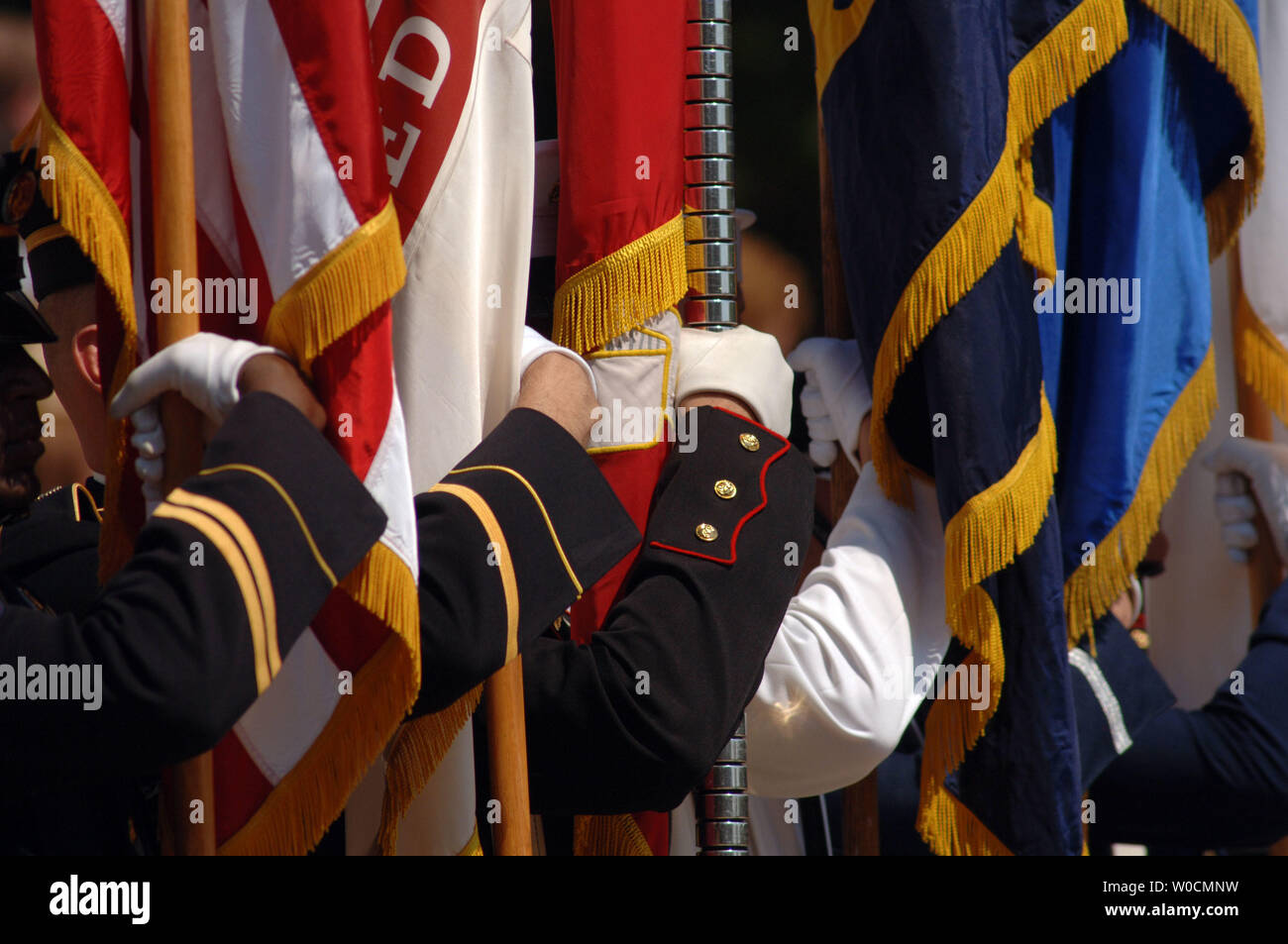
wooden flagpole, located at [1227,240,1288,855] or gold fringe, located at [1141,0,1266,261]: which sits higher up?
gold fringe, located at [1141,0,1266,261]

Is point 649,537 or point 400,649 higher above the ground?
point 649,537

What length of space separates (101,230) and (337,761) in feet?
2.10

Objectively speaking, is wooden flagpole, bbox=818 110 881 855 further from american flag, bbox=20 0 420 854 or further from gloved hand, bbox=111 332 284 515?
gloved hand, bbox=111 332 284 515

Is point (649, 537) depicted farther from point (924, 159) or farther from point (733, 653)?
point (924, 159)

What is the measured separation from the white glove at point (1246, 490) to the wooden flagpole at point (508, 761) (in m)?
1.93

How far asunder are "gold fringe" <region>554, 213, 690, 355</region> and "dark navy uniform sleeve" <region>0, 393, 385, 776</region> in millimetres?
609

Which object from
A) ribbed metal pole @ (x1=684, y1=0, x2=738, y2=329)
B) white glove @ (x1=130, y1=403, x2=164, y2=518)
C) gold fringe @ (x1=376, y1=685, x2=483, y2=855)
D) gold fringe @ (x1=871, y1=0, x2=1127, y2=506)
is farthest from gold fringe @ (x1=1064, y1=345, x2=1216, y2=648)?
white glove @ (x1=130, y1=403, x2=164, y2=518)

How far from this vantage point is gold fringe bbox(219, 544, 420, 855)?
165cm

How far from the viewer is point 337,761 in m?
1.69

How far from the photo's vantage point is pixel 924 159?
7.57 feet

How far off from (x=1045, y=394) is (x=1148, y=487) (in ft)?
0.93

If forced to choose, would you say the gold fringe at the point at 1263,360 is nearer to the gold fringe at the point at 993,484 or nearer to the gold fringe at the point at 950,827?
the gold fringe at the point at 993,484

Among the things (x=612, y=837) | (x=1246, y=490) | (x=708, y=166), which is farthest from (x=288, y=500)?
(x=1246, y=490)
